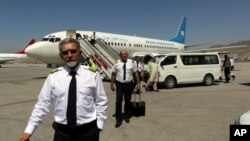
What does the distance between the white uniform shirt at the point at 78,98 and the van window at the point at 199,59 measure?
14.1m

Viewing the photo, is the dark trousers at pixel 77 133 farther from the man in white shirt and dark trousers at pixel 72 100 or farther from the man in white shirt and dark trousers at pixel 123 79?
the man in white shirt and dark trousers at pixel 123 79

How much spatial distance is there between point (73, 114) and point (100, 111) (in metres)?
0.32

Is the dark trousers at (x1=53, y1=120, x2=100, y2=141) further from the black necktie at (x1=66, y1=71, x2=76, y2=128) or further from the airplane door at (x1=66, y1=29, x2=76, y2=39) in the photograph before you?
the airplane door at (x1=66, y1=29, x2=76, y2=39)

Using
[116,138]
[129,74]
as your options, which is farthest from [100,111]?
[129,74]

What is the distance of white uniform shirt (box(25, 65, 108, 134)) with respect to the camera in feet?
10.6

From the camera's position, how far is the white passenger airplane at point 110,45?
21766mm

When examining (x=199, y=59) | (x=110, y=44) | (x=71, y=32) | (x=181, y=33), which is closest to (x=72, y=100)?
(x=199, y=59)

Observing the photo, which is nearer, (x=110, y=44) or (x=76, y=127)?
(x=76, y=127)

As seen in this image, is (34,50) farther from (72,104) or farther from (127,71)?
(72,104)

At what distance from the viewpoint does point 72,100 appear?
3.18 m

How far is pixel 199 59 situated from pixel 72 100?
1506 centimetres

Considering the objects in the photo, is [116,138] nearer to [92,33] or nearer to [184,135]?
[184,135]

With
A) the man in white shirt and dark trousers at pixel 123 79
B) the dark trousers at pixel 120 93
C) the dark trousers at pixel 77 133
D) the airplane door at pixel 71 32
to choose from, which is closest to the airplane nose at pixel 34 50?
the airplane door at pixel 71 32

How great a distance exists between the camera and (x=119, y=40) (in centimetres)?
2700
